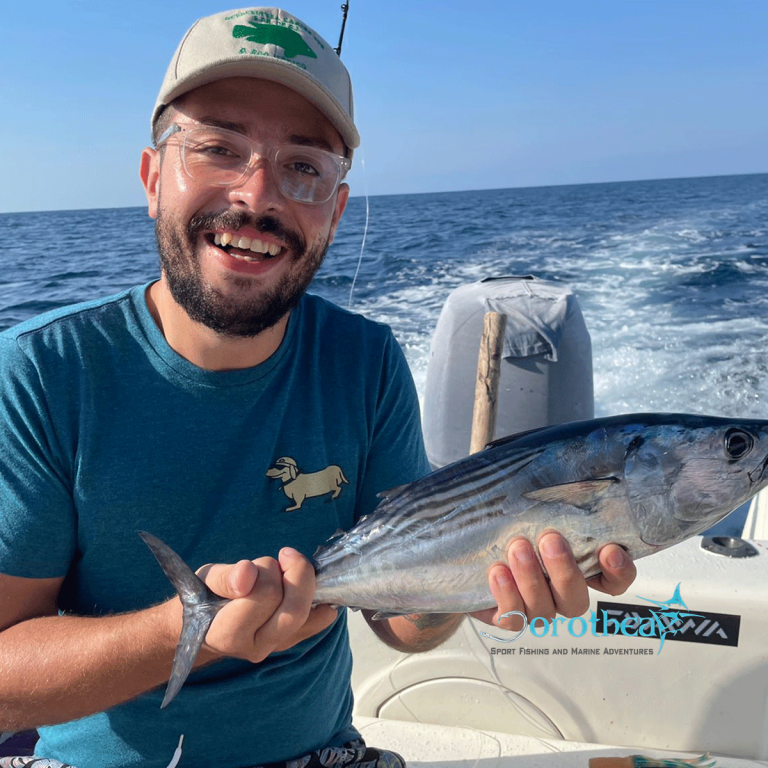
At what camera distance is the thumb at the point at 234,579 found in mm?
1460

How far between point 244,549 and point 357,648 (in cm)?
140

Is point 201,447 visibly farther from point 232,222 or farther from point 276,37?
point 276,37

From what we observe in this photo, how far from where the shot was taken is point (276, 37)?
1924 millimetres

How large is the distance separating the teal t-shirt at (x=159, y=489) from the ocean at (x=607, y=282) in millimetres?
3742

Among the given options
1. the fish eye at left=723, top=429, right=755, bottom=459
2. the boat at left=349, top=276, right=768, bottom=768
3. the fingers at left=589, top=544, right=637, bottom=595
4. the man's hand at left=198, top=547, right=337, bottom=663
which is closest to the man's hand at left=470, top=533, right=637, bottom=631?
the fingers at left=589, top=544, right=637, bottom=595

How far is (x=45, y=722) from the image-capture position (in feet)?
5.42

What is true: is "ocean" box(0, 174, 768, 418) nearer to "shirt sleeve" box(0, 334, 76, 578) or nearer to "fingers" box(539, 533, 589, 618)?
"shirt sleeve" box(0, 334, 76, 578)

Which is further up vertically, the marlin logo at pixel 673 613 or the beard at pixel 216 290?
the beard at pixel 216 290

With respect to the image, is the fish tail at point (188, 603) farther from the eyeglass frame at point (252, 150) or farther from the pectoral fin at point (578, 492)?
the eyeglass frame at point (252, 150)

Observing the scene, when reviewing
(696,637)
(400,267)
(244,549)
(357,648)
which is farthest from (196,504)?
(400,267)

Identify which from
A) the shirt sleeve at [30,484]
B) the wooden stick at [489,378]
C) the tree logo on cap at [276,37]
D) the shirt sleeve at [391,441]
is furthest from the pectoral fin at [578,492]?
the wooden stick at [489,378]

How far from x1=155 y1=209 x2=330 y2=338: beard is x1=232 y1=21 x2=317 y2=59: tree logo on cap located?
48 cm

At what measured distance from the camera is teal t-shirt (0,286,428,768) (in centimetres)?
172

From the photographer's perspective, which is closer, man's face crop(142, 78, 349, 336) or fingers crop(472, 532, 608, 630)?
fingers crop(472, 532, 608, 630)
